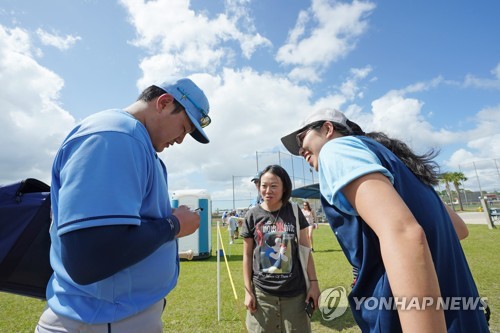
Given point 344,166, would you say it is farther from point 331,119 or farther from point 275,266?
point 275,266

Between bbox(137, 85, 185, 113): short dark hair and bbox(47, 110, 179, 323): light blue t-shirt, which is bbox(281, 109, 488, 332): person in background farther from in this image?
bbox(137, 85, 185, 113): short dark hair

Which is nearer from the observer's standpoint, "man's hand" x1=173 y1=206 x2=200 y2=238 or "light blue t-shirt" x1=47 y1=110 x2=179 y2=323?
"light blue t-shirt" x1=47 y1=110 x2=179 y2=323

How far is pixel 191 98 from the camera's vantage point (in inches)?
64.7

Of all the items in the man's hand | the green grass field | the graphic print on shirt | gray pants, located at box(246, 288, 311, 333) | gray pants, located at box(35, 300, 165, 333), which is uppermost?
the man's hand

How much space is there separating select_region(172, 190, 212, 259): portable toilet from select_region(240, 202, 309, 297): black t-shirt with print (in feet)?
28.5

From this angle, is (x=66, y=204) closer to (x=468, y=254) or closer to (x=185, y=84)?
(x=185, y=84)

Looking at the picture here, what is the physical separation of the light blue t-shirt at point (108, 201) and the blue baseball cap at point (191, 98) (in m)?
0.42

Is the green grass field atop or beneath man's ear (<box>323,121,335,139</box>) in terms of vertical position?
beneath

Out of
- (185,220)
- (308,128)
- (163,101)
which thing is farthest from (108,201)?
(308,128)

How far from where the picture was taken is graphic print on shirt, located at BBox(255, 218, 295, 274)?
112 inches

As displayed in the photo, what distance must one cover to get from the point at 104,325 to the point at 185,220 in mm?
550

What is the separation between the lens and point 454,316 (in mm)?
1058

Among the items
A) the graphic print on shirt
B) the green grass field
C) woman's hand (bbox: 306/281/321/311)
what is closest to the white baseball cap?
the graphic print on shirt

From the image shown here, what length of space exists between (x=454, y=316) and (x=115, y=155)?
57.6 inches
